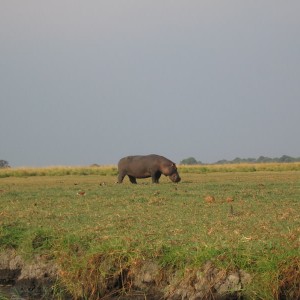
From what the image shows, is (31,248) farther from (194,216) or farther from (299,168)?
(299,168)

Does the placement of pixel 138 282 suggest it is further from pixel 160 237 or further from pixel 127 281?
pixel 160 237

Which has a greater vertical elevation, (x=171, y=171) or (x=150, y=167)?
(x=150, y=167)

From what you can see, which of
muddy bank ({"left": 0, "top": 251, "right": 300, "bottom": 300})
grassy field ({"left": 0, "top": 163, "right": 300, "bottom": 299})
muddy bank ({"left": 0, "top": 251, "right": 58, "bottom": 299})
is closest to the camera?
muddy bank ({"left": 0, "top": 251, "right": 300, "bottom": 300})

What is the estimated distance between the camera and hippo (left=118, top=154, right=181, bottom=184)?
25.4 metres

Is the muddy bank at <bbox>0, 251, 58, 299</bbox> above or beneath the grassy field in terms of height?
beneath

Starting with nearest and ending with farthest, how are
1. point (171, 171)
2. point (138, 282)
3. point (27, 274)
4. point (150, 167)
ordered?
point (138, 282) → point (27, 274) → point (171, 171) → point (150, 167)

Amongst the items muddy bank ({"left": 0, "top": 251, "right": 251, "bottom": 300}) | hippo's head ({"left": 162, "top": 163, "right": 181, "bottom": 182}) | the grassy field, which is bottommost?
muddy bank ({"left": 0, "top": 251, "right": 251, "bottom": 300})

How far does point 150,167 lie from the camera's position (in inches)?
1005

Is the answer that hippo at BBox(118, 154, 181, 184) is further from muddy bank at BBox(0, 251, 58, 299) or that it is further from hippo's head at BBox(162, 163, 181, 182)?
muddy bank at BBox(0, 251, 58, 299)

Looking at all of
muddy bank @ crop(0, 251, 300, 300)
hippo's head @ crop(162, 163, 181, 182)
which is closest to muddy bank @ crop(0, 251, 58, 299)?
muddy bank @ crop(0, 251, 300, 300)

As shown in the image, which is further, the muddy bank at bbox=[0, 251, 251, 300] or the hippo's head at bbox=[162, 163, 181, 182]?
the hippo's head at bbox=[162, 163, 181, 182]

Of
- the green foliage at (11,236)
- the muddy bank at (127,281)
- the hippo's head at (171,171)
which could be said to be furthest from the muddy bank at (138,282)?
the hippo's head at (171,171)

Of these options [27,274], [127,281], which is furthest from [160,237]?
[27,274]

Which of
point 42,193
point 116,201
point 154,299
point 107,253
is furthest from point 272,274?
point 42,193
